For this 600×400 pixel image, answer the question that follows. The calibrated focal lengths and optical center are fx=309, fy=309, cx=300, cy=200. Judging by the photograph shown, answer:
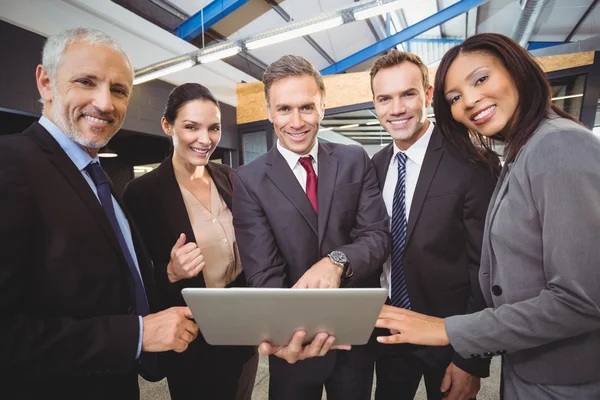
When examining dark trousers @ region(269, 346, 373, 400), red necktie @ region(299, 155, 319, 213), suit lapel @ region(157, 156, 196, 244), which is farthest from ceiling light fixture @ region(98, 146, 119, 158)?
dark trousers @ region(269, 346, 373, 400)

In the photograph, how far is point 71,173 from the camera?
1.03 m

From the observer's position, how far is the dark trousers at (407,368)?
1462mm

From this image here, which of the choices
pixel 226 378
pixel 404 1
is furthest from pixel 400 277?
pixel 404 1

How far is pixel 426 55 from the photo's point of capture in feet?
31.5

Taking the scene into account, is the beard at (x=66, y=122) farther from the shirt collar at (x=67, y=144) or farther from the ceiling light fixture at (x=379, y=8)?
the ceiling light fixture at (x=379, y=8)

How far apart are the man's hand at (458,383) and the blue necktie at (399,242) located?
31cm

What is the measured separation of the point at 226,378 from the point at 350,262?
1067mm

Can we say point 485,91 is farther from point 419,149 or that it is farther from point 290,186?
point 290,186

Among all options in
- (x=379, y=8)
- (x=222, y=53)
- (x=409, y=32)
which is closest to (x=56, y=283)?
(x=379, y=8)

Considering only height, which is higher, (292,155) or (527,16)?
(527,16)

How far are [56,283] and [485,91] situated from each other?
5.12 feet

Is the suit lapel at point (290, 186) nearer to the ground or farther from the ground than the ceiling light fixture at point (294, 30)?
nearer to the ground

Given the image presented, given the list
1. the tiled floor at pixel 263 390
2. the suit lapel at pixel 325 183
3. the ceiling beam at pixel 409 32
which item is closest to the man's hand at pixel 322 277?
the suit lapel at pixel 325 183

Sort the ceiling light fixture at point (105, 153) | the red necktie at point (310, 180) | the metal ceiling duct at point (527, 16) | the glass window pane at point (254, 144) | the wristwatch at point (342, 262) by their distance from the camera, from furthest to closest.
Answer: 1. the glass window pane at point (254, 144)
2. the ceiling light fixture at point (105, 153)
3. the metal ceiling duct at point (527, 16)
4. the red necktie at point (310, 180)
5. the wristwatch at point (342, 262)
